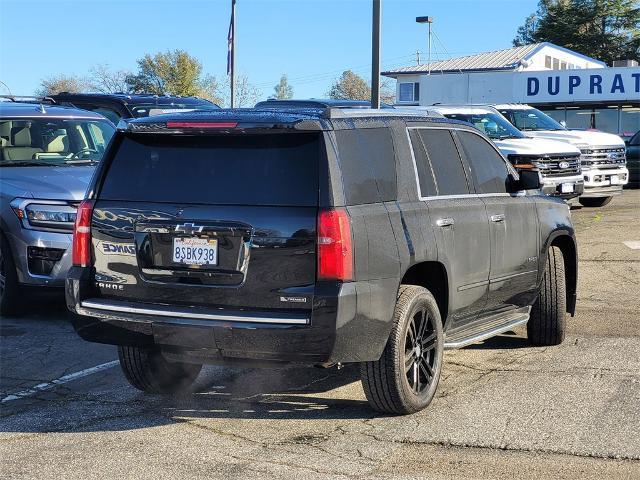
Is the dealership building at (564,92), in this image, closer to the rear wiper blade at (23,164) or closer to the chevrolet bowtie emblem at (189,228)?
the rear wiper blade at (23,164)

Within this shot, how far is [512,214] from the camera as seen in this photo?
752cm

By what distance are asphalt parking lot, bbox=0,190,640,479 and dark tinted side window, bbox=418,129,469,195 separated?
1.33m

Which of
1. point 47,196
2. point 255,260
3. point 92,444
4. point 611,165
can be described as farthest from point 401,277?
point 611,165

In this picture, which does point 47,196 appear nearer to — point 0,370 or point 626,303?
point 0,370

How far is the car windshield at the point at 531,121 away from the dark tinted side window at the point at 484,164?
1283cm

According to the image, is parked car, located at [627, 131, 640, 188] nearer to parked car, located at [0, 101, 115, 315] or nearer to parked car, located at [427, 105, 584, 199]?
parked car, located at [427, 105, 584, 199]

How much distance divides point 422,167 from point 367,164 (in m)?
0.71

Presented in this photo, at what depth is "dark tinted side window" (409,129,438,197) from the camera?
6539 millimetres

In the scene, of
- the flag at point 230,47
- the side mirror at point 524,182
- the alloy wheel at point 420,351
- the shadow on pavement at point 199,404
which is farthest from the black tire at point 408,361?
the flag at point 230,47

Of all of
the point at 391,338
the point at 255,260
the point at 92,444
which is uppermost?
the point at 255,260

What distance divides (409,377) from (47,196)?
463cm

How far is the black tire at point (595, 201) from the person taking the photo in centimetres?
2162

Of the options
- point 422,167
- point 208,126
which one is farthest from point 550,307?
point 208,126

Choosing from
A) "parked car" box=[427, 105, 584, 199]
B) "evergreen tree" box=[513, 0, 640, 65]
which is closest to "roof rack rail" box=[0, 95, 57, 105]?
"parked car" box=[427, 105, 584, 199]
